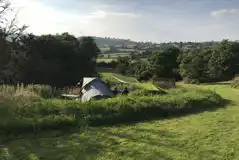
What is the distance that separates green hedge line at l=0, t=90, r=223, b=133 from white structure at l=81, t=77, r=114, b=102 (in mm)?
5478

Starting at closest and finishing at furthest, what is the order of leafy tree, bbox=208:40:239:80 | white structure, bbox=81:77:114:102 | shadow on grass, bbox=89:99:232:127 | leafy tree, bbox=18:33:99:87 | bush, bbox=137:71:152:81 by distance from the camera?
shadow on grass, bbox=89:99:232:127, white structure, bbox=81:77:114:102, leafy tree, bbox=18:33:99:87, leafy tree, bbox=208:40:239:80, bush, bbox=137:71:152:81

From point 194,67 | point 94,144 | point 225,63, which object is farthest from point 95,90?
point 225,63

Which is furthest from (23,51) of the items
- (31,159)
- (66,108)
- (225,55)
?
(31,159)

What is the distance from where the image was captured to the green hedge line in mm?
7849

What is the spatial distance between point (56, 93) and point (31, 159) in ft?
29.0

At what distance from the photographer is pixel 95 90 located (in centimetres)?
1684

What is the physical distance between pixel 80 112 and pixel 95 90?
26.0 feet

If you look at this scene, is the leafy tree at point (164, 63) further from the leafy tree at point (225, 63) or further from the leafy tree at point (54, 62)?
the leafy tree at point (54, 62)

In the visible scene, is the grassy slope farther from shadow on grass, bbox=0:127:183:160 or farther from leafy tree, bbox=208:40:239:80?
leafy tree, bbox=208:40:239:80

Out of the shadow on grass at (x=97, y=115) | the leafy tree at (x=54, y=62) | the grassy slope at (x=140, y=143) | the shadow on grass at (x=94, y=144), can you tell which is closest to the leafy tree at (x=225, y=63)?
the leafy tree at (x=54, y=62)

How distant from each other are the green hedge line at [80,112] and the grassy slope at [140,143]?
470mm

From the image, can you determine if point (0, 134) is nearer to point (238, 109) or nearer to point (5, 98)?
point (5, 98)

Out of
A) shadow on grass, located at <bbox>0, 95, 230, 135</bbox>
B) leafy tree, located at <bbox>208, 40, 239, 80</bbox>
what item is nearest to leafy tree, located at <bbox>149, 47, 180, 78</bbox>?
leafy tree, located at <bbox>208, 40, 239, 80</bbox>

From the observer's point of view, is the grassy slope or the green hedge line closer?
the grassy slope
